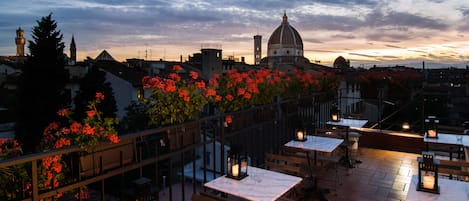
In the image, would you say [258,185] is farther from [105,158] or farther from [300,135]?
[300,135]

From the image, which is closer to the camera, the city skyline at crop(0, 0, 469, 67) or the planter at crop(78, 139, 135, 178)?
the planter at crop(78, 139, 135, 178)

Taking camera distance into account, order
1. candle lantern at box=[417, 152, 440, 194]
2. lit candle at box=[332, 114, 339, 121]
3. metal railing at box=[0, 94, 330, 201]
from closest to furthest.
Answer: metal railing at box=[0, 94, 330, 201]
candle lantern at box=[417, 152, 440, 194]
lit candle at box=[332, 114, 339, 121]

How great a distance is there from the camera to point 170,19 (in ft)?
66.5

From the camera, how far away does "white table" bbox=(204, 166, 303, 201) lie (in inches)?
115

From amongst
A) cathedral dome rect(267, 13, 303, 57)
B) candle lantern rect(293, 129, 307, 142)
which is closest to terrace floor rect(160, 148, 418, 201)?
candle lantern rect(293, 129, 307, 142)

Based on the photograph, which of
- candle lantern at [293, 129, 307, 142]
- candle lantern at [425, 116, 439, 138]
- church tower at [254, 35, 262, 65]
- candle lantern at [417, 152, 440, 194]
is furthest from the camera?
church tower at [254, 35, 262, 65]

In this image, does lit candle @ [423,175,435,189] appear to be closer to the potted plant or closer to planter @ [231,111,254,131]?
planter @ [231,111,254,131]

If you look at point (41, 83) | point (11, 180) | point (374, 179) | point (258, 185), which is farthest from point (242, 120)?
point (41, 83)

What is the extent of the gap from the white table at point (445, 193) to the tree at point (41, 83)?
21.5 metres

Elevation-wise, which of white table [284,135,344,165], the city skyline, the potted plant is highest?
the city skyline

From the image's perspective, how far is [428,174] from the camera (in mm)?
3188

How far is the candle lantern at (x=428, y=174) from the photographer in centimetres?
315

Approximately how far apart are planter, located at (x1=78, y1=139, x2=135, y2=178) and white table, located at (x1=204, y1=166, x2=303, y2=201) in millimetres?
871

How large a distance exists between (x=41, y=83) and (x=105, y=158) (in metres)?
22.6
